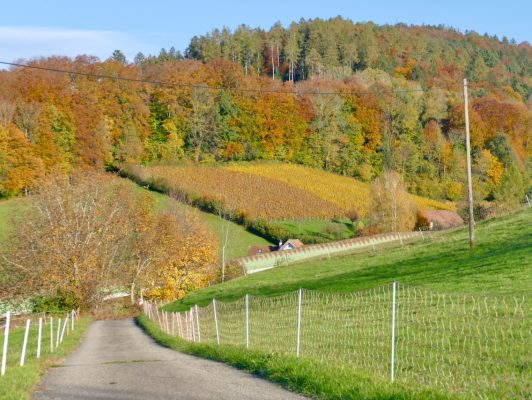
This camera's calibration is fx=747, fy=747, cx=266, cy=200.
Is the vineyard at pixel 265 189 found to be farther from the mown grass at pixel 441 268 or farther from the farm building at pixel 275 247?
the mown grass at pixel 441 268

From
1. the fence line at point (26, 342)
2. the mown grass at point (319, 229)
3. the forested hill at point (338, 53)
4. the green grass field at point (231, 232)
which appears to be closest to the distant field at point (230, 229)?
the green grass field at point (231, 232)

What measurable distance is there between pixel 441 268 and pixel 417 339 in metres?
16.0

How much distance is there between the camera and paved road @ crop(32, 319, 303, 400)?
34.2ft

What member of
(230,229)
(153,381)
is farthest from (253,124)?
(153,381)

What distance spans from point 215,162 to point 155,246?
136 ft

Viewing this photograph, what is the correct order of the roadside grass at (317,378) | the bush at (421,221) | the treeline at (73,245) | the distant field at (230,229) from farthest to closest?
the bush at (421,221)
the distant field at (230,229)
the treeline at (73,245)
the roadside grass at (317,378)

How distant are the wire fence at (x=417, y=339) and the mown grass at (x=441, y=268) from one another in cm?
248

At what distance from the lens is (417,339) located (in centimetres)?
1402

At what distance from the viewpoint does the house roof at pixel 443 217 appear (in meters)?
83.3

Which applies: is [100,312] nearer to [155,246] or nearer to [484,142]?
[155,246]

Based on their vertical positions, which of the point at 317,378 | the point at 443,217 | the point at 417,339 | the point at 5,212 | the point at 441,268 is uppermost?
the point at 443,217

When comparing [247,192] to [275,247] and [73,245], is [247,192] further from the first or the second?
[73,245]

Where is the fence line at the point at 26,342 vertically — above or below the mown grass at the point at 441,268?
below

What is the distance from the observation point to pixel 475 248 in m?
33.8
